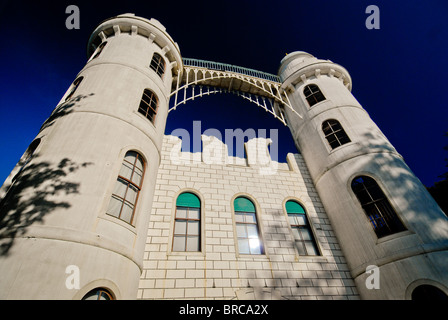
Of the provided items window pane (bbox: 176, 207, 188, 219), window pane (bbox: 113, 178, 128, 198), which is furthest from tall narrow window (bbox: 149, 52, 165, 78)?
window pane (bbox: 176, 207, 188, 219)

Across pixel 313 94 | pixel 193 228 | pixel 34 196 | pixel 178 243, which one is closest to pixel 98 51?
pixel 34 196

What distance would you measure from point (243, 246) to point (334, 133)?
25.0ft

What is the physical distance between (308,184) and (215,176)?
5011 millimetres

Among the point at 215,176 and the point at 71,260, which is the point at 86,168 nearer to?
the point at 71,260

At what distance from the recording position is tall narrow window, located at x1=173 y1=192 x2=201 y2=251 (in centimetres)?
852

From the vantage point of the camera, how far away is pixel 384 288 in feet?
25.7

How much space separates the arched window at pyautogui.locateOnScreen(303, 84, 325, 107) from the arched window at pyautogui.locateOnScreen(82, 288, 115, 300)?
44.6 ft

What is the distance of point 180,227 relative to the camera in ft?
29.1

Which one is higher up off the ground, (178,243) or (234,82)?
(234,82)

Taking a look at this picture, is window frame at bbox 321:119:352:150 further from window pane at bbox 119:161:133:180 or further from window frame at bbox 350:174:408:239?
window pane at bbox 119:161:133:180

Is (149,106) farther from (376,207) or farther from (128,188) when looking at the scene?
(376,207)

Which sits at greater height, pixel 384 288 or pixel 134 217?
pixel 134 217

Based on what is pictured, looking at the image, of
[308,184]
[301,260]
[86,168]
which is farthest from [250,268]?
A: [86,168]

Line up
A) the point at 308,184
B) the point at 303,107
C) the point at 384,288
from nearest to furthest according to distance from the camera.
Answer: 1. the point at 384,288
2. the point at 308,184
3. the point at 303,107
